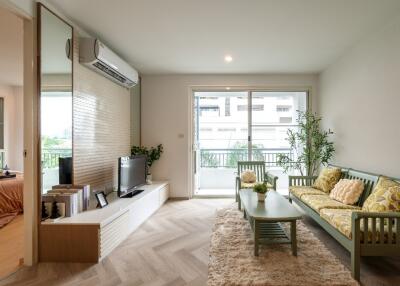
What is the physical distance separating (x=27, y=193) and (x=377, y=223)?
3.29m

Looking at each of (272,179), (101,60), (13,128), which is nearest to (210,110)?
(272,179)

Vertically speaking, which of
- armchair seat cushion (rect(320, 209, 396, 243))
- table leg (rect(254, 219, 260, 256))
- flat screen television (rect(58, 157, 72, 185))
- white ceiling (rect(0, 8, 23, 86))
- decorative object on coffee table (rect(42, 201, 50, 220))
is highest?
white ceiling (rect(0, 8, 23, 86))

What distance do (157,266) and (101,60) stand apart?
2.46m

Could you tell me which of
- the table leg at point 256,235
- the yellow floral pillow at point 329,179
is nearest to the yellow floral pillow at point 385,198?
the yellow floral pillow at point 329,179

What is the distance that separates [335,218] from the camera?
2.44 meters

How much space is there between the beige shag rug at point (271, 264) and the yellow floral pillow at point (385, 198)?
645mm

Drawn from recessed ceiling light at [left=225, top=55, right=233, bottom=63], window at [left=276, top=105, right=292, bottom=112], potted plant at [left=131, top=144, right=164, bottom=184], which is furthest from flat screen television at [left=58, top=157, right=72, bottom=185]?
window at [left=276, top=105, right=292, bottom=112]

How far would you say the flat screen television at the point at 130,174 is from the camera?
127 inches

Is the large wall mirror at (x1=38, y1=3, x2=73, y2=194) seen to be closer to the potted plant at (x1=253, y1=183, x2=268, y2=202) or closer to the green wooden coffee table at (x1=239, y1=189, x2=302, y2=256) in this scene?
the green wooden coffee table at (x1=239, y1=189, x2=302, y2=256)

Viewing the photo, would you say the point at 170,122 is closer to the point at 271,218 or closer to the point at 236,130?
the point at 236,130

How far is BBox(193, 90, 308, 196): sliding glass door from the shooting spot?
521 cm

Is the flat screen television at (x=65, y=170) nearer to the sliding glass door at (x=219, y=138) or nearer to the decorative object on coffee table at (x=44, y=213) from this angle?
the decorative object on coffee table at (x=44, y=213)

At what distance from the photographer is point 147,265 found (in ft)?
7.67

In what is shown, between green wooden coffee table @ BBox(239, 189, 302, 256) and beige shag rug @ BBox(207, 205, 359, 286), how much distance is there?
10 cm
